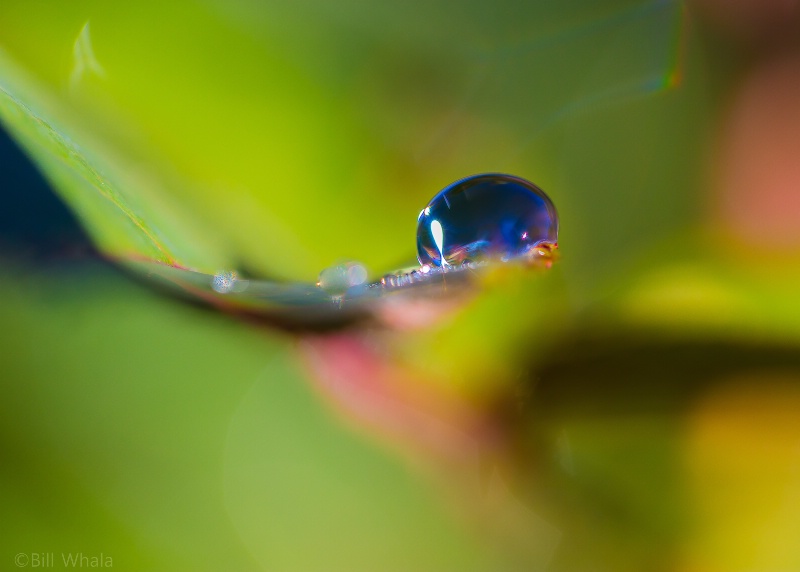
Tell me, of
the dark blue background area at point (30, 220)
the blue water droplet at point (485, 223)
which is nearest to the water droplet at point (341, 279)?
the blue water droplet at point (485, 223)

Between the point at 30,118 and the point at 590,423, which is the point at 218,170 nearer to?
the point at 30,118

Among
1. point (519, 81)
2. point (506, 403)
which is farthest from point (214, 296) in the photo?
point (519, 81)

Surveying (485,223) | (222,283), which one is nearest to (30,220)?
(222,283)

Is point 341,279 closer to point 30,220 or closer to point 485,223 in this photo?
point 485,223

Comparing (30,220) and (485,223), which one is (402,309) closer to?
(485,223)

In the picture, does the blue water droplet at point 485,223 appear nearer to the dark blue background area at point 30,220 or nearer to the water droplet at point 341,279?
the water droplet at point 341,279
